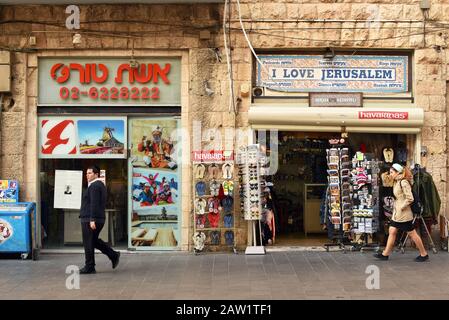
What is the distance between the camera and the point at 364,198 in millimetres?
11062

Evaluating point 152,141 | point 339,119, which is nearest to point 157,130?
point 152,141

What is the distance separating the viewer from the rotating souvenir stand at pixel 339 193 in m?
11.1

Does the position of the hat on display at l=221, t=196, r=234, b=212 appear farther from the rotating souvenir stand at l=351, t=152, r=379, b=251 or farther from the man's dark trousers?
the man's dark trousers

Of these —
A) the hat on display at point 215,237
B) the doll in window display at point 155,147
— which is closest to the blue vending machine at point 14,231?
the doll in window display at point 155,147

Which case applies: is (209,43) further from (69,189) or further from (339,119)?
(69,189)

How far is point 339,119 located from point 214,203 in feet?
9.15

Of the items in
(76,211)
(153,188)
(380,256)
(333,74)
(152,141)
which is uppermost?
(333,74)

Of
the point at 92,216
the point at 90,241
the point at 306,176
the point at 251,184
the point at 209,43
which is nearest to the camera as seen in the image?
the point at 92,216

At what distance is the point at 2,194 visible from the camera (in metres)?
11.0

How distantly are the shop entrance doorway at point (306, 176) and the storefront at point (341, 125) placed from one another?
0.02 m

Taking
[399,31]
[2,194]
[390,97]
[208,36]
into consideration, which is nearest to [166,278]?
[2,194]

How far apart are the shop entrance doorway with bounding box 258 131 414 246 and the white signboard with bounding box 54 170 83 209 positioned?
375 cm

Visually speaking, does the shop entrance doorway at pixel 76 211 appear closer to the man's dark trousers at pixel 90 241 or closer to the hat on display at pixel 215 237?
the hat on display at pixel 215 237

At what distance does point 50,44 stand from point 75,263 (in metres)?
4.12
